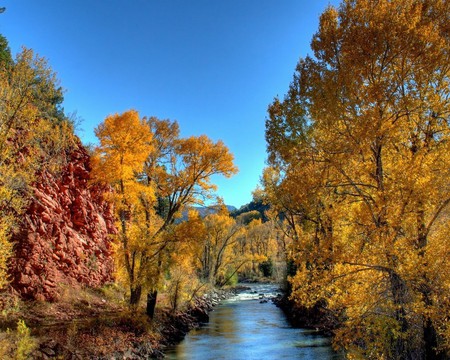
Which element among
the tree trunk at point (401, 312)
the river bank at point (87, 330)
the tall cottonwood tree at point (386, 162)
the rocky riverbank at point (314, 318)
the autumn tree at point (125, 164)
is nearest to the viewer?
the tall cottonwood tree at point (386, 162)

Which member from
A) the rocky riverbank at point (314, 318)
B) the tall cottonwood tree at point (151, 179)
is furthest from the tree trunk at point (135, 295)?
the rocky riverbank at point (314, 318)

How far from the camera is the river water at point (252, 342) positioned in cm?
1474

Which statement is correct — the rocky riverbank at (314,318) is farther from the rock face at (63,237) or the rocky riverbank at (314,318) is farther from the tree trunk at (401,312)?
the rock face at (63,237)

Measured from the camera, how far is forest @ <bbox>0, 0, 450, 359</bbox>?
7.41m

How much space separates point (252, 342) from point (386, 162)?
502 inches

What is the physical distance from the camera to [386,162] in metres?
9.66

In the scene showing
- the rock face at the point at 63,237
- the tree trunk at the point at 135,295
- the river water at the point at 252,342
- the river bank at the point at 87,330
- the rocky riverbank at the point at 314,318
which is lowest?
the river water at the point at 252,342

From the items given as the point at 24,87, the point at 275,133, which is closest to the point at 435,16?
the point at 275,133

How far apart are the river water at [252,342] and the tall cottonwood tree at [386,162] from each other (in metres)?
7.14

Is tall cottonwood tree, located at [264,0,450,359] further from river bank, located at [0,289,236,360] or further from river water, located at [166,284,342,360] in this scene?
river bank, located at [0,289,236,360]

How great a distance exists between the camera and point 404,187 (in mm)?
6914

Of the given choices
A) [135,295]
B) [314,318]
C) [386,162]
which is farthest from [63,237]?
[314,318]

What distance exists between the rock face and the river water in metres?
6.82

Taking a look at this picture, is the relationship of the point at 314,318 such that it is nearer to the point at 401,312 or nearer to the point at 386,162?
the point at 401,312
